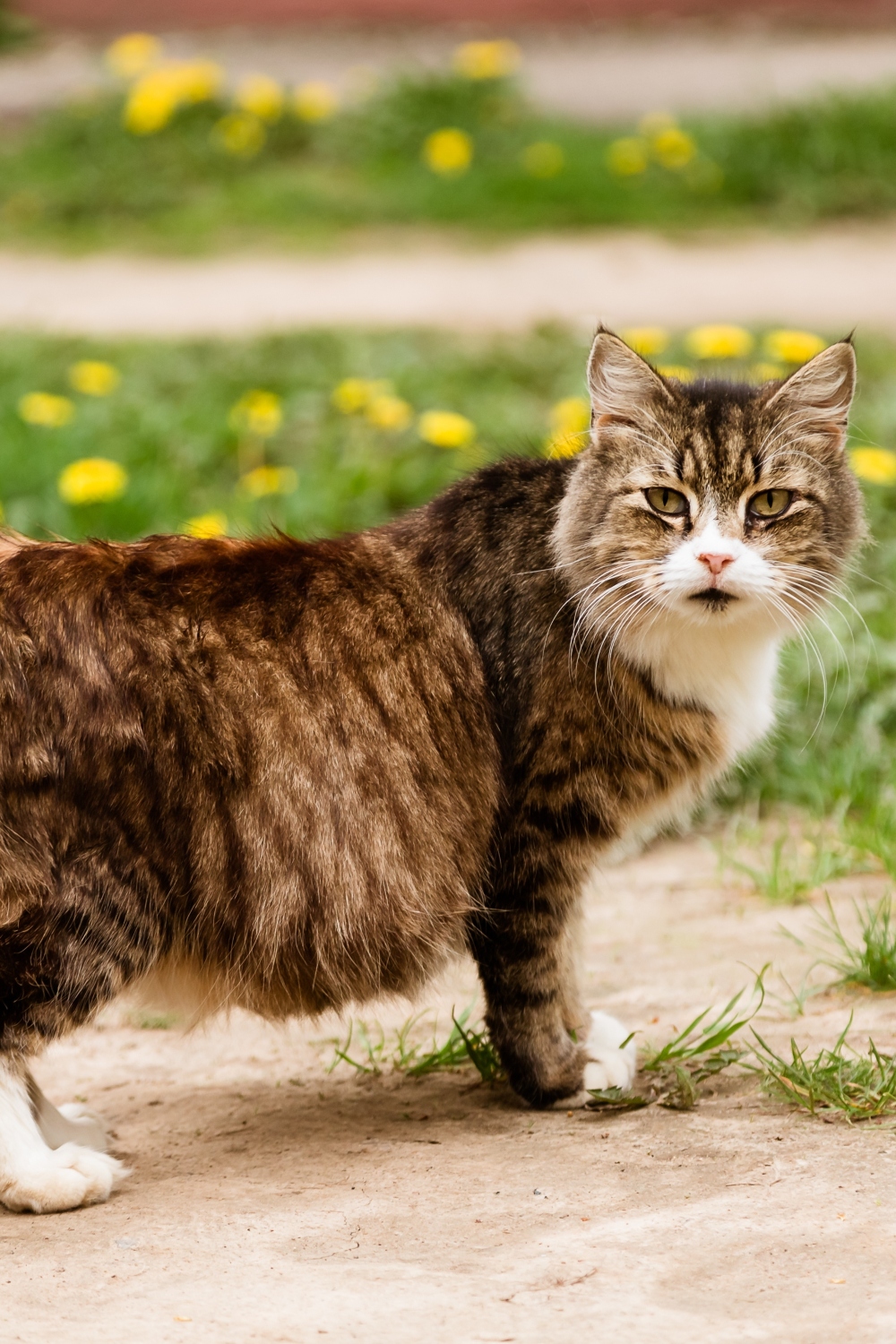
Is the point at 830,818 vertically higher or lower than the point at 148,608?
lower

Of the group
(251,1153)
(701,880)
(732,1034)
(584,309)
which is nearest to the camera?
(251,1153)

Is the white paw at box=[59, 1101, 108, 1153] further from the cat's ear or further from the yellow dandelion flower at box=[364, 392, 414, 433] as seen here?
the yellow dandelion flower at box=[364, 392, 414, 433]

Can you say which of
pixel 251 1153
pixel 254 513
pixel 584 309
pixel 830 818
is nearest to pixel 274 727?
pixel 251 1153

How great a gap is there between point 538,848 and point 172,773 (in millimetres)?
647

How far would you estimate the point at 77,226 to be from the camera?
8477mm

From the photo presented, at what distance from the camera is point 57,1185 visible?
246 centimetres

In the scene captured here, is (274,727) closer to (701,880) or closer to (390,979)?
(390,979)

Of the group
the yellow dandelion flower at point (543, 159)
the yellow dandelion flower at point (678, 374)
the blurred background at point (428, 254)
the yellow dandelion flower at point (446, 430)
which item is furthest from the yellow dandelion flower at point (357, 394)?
the yellow dandelion flower at point (543, 159)

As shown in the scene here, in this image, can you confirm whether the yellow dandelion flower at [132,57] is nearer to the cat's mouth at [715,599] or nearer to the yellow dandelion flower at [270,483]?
the yellow dandelion flower at [270,483]

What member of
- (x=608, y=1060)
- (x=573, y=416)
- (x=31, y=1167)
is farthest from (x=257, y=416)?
(x=31, y=1167)

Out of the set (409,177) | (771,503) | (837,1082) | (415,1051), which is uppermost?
(409,177)

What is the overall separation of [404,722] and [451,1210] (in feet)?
2.63

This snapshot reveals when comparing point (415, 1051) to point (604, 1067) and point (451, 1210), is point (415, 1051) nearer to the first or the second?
point (604, 1067)

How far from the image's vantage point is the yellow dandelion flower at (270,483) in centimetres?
486
